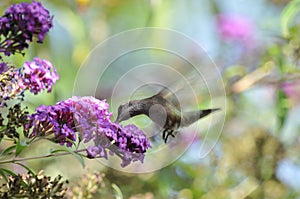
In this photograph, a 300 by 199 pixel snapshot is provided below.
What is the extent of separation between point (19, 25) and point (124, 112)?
0.35 ft

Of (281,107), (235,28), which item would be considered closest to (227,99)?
(281,107)

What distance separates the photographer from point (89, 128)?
1.39ft

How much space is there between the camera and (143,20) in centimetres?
117

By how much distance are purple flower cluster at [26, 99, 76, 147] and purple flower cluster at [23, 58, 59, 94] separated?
0.03m

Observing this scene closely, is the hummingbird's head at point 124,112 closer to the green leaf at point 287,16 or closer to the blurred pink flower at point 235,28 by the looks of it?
the green leaf at point 287,16

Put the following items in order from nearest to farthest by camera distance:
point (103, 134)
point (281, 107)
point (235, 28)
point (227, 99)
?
point (103, 134), point (281, 107), point (227, 99), point (235, 28)

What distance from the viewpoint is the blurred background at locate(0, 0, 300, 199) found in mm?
914

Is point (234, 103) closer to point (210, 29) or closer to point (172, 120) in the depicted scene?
point (210, 29)

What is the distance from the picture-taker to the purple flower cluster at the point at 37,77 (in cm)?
45


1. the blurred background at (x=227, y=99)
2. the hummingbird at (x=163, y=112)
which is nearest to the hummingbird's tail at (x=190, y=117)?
the hummingbird at (x=163, y=112)

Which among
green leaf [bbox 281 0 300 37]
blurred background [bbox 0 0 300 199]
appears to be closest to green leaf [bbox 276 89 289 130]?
blurred background [bbox 0 0 300 199]

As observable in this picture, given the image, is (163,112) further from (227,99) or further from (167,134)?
(227,99)

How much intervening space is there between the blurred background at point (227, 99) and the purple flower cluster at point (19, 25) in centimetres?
25

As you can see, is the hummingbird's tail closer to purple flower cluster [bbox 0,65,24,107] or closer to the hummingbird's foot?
the hummingbird's foot
